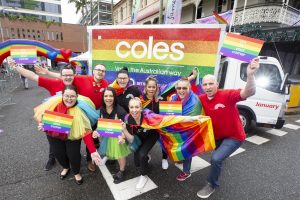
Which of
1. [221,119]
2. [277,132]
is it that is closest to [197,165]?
[221,119]

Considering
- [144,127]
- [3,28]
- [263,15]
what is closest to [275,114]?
[144,127]

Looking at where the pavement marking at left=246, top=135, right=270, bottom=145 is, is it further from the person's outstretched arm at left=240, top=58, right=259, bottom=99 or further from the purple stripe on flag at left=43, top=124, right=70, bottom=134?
the purple stripe on flag at left=43, top=124, right=70, bottom=134

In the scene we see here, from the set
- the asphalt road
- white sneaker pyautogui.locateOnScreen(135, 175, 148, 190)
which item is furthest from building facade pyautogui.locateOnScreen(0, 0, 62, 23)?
white sneaker pyautogui.locateOnScreen(135, 175, 148, 190)

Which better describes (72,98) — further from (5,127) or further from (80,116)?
(5,127)

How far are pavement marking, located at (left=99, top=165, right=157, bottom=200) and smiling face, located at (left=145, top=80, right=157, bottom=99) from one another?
1481mm

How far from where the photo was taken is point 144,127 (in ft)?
9.54

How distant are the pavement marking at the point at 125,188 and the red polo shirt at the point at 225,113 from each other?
1.43 meters

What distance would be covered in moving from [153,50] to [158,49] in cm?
12

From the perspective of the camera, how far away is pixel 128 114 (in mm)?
3008

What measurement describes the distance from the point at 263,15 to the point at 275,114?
901cm

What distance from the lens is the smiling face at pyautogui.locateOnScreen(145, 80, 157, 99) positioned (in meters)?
3.06

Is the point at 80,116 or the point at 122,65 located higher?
the point at 122,65

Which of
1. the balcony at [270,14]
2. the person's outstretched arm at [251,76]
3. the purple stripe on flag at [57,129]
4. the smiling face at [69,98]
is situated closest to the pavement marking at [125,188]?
the purple stripe on flag at [57,129]

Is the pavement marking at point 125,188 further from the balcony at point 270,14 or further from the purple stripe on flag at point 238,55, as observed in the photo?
the balcony at point 270,14
